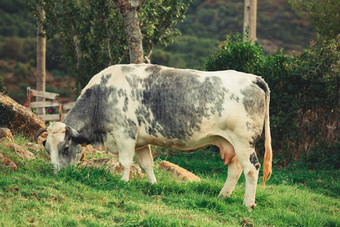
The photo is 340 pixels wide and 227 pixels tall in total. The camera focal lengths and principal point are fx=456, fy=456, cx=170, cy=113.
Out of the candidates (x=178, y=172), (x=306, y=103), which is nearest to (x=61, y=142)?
(x=178, y=172)

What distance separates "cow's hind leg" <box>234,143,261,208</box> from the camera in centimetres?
734

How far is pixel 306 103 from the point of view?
1267 centimetres

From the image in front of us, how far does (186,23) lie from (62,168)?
145 ft

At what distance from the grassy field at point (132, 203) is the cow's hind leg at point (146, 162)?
0.25 metres

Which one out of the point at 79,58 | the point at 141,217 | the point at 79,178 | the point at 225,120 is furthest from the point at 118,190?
the point at 79,58

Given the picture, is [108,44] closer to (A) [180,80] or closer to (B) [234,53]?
(B) [234,53]

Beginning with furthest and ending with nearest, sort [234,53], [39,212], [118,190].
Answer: [234,53]
[118,190]
[39,212]

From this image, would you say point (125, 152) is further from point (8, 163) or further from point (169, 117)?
point (8, 163)

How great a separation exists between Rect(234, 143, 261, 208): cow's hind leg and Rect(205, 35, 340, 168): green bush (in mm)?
A: 5300

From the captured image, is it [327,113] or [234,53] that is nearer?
[327,113]

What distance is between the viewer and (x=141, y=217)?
584 cm

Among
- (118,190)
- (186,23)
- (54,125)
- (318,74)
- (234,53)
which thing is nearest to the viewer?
(118,190)

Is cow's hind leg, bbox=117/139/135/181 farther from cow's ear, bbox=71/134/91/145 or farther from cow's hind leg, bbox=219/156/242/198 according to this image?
cow's hind leg, bbox=219/156/242/198

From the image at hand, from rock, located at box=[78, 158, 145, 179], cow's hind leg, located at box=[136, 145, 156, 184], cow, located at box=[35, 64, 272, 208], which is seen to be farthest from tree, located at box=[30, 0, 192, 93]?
cow, located at box=[35, 64, 272, 208]
